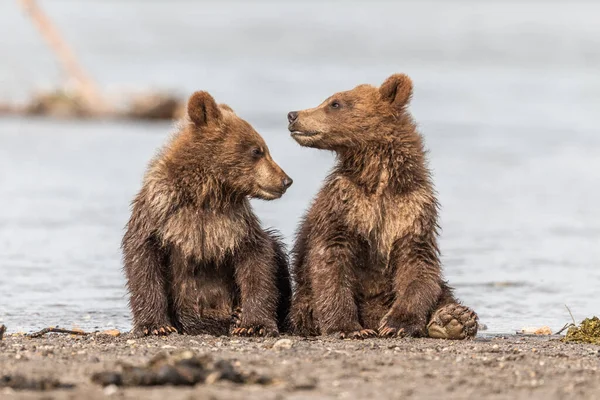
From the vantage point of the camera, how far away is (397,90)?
9430 millimetres

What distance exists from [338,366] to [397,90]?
2.98 m

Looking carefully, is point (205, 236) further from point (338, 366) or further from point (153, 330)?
point (338, 366)

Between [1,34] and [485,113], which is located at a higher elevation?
[1,34]

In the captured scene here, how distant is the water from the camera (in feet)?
39.9

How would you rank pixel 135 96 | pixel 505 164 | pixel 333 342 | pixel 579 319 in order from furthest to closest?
pixel 135 96, pixel 505 164, pixel 579 319, pixel 333 342

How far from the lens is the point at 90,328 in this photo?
9859 millimetres

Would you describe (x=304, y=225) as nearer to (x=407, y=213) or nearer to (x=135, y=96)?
(x=407, y=213)

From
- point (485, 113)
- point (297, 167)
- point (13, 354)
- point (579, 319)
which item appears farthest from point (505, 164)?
point (13, 354)

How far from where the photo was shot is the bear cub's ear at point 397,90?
30.9 ft

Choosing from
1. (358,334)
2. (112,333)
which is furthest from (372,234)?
(112,333)

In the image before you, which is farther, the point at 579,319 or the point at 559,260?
the point at 559,260

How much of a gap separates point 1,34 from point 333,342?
43.0 metres

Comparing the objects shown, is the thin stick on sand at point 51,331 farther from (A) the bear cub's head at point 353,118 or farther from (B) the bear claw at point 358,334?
(A) the bear cub's head at point 353,118

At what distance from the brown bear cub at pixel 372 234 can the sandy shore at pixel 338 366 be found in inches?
12.1
